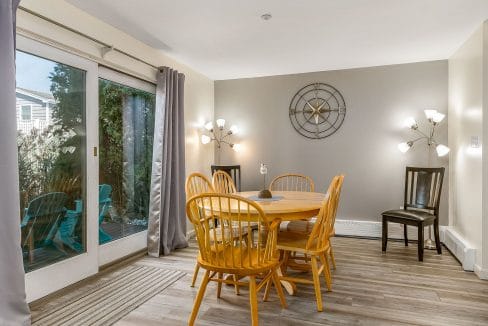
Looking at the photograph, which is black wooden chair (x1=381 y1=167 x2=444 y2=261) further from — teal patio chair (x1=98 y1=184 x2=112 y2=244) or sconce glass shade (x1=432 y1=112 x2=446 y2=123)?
teal patio chair (x1=98 y1=184 x2=112 y2=244)

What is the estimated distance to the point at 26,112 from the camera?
237cm

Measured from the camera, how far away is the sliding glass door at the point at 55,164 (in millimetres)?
2369

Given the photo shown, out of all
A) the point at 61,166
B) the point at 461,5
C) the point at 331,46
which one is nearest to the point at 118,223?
the point at 61,166

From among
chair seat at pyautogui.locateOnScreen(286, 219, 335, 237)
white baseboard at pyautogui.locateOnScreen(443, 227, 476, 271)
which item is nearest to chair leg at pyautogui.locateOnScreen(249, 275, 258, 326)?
chair seat at pyautogui.locateOnScreen(286, 219, 335, 237)

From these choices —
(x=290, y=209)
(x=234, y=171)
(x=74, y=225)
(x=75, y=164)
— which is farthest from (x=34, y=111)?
(x=234, y=171)

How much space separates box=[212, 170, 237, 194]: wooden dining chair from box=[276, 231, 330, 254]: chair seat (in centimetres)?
109

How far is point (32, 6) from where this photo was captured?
229 centimetres

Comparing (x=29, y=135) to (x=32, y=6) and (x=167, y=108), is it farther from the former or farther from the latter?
(x=167, y=108)

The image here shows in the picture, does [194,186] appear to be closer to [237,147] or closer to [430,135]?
[237,147]

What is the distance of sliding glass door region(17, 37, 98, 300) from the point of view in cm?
237

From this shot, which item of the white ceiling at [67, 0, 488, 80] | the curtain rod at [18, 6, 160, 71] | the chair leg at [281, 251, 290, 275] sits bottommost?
the chair leg at [281, 251, 290, 275]

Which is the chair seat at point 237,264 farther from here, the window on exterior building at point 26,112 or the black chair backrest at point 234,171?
the black chair backrest at point 234,171

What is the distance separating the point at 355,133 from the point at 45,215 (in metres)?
3.79

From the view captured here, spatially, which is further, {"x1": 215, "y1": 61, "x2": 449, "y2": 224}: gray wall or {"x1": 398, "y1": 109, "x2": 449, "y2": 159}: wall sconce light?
{"x1": 215, "y1": 61, "x2": 449, "y2": 224}: gray wall
